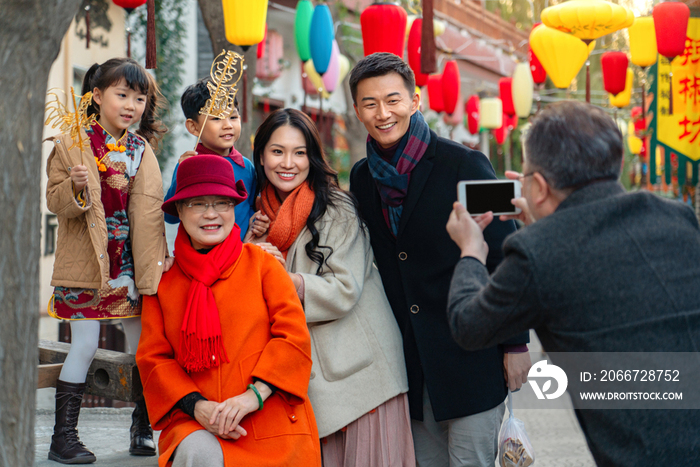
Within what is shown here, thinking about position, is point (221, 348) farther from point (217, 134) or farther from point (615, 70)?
point (615, 70)

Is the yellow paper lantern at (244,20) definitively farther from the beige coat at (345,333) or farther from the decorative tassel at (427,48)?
the beige coat at (345,333)

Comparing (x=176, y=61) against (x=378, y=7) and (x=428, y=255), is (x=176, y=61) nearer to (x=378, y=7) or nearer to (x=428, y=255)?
(x=378, y=7)

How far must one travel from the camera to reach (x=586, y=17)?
657cm

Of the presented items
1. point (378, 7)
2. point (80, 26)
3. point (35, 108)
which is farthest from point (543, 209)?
point (80, 26)

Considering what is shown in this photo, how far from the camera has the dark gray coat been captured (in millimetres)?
1817

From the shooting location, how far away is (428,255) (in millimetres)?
2873

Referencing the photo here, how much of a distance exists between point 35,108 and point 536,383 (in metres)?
1.89

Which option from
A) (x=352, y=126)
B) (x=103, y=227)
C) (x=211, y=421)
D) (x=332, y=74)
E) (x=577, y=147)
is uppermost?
(x=332, y=74)

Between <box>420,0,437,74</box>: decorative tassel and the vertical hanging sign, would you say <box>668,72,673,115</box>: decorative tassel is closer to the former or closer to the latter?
the vertical hanging sign

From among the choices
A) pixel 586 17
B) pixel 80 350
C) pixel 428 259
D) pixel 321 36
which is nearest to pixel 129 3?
pixel 321 36

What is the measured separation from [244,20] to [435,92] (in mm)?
5365

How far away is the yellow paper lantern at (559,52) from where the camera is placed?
747cm

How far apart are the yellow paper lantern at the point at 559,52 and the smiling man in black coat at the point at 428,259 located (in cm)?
509

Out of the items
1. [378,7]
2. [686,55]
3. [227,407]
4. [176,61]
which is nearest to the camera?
[227,407]
